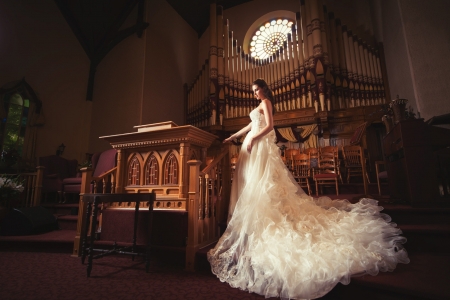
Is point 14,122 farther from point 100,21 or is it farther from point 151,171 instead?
point 151,171

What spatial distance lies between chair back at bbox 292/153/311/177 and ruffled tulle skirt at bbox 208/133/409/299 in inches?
114

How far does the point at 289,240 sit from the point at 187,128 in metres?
1.36

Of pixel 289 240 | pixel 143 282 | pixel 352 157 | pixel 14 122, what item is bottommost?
pixel 143 282

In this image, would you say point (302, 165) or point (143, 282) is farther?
point (302, 165)

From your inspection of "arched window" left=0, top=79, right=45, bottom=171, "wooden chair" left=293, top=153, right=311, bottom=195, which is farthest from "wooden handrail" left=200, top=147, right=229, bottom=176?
"arched window" left=0, top=79, right=45, bottom=171

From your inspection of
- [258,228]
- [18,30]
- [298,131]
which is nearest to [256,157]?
[258,228]

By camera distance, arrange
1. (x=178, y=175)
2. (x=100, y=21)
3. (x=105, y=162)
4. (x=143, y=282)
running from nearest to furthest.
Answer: (x=143, y=282), (x=178, y=175), (x=105, y=162), (x=100, y=21)

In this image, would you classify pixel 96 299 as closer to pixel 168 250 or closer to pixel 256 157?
pixel 168 250

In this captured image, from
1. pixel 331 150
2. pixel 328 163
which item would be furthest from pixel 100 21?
pixel 328 163

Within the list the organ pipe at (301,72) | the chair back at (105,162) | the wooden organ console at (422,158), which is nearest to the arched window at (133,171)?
the chair back at (105,162)

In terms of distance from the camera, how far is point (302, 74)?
598 centimetres

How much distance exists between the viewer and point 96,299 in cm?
150

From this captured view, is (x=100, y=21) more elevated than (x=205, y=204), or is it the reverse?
(x=100, y=21)

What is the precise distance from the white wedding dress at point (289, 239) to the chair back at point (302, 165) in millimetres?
2868
